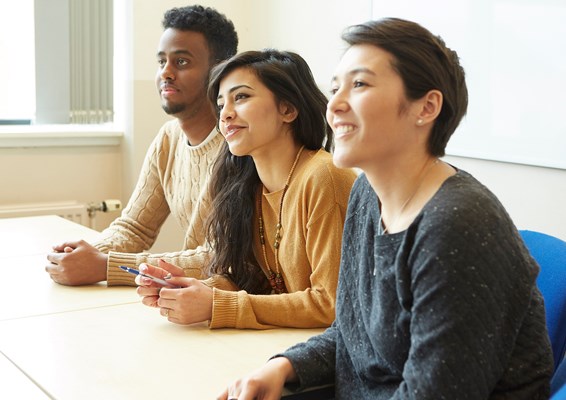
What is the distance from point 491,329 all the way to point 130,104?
9.67ft

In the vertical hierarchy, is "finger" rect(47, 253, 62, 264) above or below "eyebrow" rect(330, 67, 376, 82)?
below

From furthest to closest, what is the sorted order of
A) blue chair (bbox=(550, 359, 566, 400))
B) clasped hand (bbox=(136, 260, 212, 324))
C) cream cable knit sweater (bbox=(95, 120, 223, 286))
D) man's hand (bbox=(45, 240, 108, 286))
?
cream cable knit sweater (bbox=(95, 120, 223, 286))
man's hand (bbox=(45, 240, 108, 286))
clasped hand (bbox=(136, 260, 212, 324))
blue chair (bbox=(550, 359, 566, 400))

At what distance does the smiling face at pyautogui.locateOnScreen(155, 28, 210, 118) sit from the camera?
95.7 inches

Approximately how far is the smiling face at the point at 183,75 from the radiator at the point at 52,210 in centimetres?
133

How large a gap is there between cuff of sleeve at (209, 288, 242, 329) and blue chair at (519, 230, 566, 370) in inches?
24.6

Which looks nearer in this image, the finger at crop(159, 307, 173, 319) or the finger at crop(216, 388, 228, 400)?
the finger at crop(216, 388, 228, 400)

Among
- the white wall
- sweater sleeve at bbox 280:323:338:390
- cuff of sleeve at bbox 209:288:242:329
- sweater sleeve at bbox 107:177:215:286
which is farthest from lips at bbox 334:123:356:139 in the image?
the white wall

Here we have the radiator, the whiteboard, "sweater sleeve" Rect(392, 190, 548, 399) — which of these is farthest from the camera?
the radiator

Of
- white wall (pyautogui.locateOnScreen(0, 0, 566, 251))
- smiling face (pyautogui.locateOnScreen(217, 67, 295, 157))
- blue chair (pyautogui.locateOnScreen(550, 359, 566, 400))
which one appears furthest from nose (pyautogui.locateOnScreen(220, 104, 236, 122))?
white wall (pyautogui.locateOnScreen(0, 0, 566, 251))

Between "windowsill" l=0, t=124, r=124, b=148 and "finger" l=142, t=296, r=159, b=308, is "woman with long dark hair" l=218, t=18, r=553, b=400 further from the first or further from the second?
"windowsill" l=0, t=124, r=124, b=148

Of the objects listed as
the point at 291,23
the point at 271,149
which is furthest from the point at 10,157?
the point at 271,149

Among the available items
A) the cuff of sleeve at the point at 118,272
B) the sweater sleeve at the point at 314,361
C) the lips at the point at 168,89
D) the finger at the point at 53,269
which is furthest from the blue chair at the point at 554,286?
the lips at the point at 168,89

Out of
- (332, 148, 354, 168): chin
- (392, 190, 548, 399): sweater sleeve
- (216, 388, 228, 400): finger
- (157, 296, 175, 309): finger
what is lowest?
Answer: (216, 388, 228, 400): finger

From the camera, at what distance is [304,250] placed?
1.79 meters
